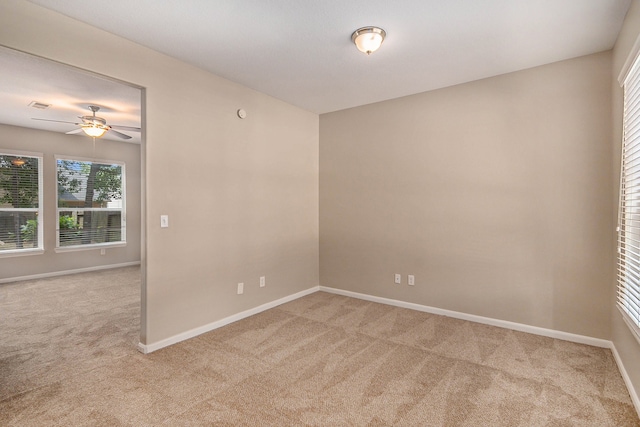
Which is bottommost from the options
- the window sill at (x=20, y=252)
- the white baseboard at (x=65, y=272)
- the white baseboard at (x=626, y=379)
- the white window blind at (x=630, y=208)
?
the white baseboard at (x=626, y=379)

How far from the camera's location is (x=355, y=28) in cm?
252

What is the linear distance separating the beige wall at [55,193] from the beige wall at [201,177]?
4.49m

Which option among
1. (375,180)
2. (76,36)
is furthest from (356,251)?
(76,36)

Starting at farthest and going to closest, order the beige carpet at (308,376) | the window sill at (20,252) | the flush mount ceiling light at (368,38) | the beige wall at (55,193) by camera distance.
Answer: the beige wall at (55,193)
the window sill at (20,252)
the flush mount ceiling light at (368,38)
the beige carpet at (308,376)

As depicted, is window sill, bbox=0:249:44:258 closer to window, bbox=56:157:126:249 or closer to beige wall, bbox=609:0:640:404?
window, bbox=56:157:126:249

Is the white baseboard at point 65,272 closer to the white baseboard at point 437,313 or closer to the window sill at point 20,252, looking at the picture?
the window sill at point 20,252

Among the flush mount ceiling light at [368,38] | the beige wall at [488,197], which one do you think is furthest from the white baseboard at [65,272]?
the flush mount ceiling light at [368,38]

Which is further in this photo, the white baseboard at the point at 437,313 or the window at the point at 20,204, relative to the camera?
the window at the point at 20,204

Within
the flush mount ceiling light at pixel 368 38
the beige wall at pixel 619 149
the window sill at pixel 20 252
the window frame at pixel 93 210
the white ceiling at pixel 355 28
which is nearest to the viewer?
the beige wall at pixel 619 149

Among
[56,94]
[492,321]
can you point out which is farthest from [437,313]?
[56,94]

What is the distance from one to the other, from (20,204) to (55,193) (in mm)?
515

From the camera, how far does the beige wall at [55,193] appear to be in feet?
18.3

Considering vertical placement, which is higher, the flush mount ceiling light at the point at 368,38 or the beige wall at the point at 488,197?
the flush mount ceiling light at the point at 368,38

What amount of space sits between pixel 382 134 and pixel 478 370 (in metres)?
2.86
